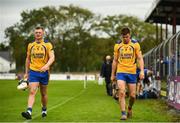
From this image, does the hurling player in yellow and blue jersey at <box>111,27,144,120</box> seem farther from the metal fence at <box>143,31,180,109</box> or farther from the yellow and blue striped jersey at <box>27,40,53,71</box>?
the metal fence at <box>143,31,180,109</box>

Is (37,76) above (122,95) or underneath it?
above

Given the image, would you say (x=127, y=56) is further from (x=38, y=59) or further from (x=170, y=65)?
(x=170, y=65)

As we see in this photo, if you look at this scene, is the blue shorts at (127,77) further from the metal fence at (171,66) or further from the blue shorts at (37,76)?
the metal fence at (171,66)

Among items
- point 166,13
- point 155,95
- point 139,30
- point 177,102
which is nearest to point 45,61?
point 177,102

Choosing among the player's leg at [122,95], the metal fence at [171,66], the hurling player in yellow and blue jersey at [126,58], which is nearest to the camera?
the player's leg at [122,95]

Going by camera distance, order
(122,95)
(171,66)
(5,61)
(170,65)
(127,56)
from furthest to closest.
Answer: (5,61) → (170,65) → (171,66) → (127,56) → (122,95)

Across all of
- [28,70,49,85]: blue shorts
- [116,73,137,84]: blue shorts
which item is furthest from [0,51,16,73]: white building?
[116,73,137,84]: blue shorts

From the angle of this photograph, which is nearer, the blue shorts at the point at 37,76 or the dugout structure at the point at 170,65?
the blue shorts at the point at 37,76

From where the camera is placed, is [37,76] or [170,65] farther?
[170,65]

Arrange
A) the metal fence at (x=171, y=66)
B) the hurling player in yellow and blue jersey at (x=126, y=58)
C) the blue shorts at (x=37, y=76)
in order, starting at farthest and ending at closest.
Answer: the metal fence at (x=171, y=66), the blue shorts at (x=37, y=76), the hurling player in yellow and blue jersey at (x=126, y=58)

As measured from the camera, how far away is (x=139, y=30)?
10994 centimetres

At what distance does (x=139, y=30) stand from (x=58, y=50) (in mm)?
19228

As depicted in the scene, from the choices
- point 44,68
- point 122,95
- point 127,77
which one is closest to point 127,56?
point 127,77

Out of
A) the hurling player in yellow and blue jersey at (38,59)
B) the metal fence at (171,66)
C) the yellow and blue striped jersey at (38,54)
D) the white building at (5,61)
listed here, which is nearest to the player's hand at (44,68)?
the hurling player in yellow and blue jersey at (38,59)
